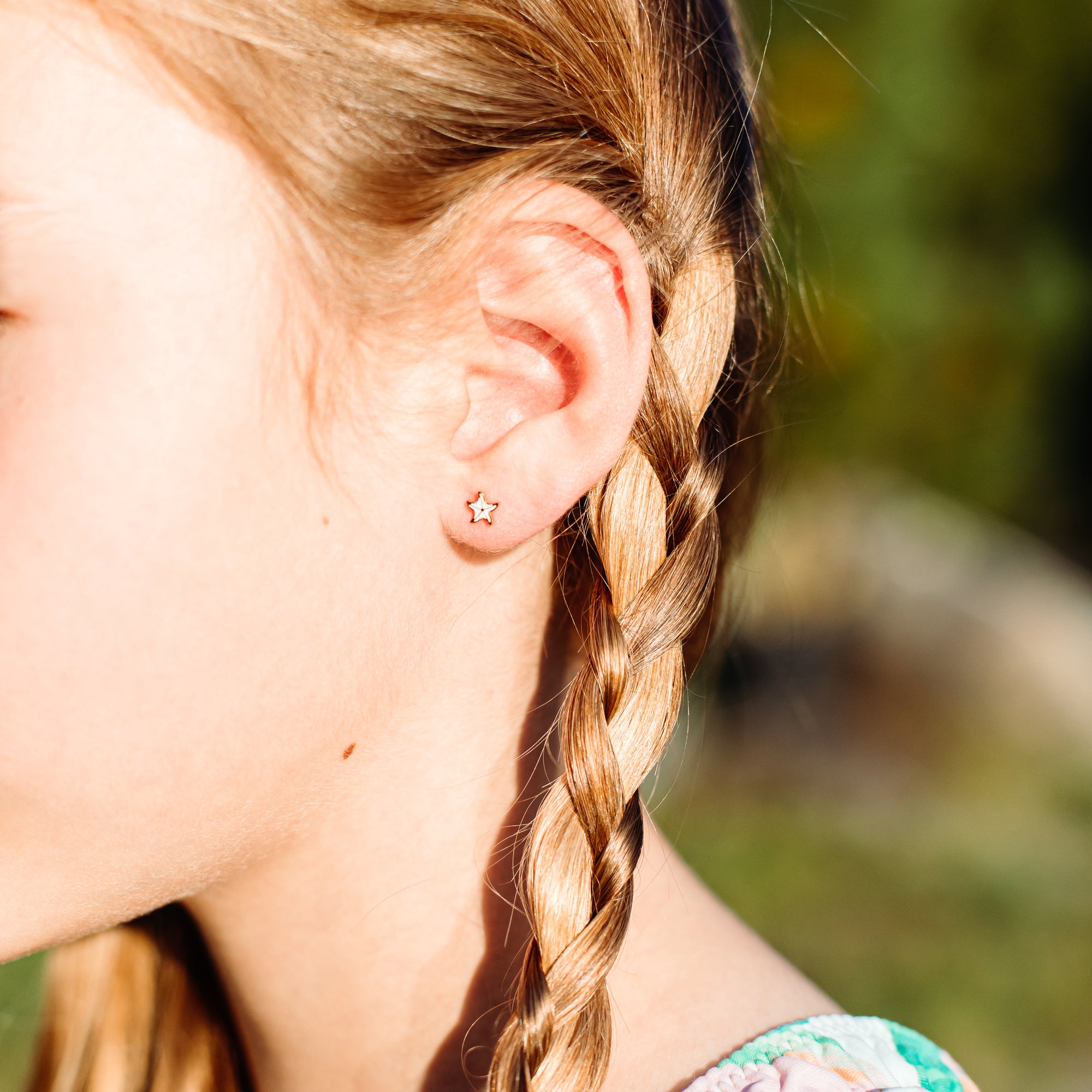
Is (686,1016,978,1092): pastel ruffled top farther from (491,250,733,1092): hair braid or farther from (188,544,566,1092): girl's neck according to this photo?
(188,544,566,1092): girl's neck

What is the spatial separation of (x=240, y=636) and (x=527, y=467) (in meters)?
0.36

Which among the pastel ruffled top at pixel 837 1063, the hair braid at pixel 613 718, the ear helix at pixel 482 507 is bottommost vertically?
the pastel ruffled top at pixel 837 1063

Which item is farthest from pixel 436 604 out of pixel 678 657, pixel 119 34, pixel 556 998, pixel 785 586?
pixel 785 586

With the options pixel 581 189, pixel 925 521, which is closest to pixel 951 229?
pixel 925 521

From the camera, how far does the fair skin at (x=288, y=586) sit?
1080 millimetres

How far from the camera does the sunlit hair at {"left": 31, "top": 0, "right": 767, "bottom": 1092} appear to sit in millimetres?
1105

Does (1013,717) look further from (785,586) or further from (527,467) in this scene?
(527,467)

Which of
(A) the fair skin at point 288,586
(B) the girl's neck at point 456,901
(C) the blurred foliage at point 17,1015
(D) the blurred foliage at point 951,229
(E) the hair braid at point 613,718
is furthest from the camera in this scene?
(D) the blurred foliage at point 951,229

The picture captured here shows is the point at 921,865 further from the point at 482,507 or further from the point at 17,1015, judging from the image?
the point at 482,507

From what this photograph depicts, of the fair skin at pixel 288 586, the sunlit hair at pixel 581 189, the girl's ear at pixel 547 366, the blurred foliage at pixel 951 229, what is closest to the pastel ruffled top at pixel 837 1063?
the fair skin at pixel 288 586

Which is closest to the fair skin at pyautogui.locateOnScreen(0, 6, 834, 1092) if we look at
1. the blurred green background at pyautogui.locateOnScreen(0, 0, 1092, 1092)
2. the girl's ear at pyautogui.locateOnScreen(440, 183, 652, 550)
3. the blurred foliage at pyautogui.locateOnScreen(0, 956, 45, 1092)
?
the girl's ear at pyautogui.locateOnScreen(440, 183, 652, 550)

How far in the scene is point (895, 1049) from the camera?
137cm

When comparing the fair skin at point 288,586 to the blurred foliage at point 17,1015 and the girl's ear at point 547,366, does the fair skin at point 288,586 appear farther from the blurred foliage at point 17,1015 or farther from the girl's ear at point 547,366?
the blurred foliage at point 17,1015

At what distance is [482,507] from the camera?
1.23 meters
